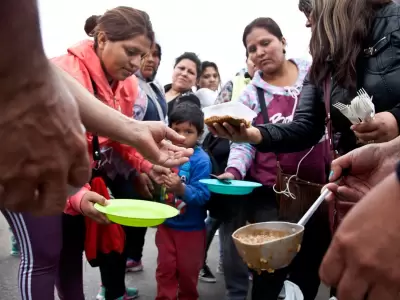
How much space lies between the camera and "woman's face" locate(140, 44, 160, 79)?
133 inches

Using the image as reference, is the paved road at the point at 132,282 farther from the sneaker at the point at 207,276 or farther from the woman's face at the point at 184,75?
the woman's face at the point at 184,75

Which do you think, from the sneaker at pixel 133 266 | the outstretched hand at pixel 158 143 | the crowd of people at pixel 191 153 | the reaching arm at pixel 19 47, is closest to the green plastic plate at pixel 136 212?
the crowd of people at pixel 191 153

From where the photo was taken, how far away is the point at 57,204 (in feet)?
2.64

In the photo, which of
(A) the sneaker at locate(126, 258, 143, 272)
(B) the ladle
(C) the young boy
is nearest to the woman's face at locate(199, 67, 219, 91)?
(A) the sneaker at locate(126, 258, 143, 272)

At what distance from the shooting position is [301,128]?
7.38 feet

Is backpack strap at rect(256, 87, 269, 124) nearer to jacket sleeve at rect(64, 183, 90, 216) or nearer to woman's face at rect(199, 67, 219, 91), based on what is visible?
jacket sleeve at rect(64, 183, 90, 216)

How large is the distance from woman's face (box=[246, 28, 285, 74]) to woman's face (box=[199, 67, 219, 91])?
9.00ft

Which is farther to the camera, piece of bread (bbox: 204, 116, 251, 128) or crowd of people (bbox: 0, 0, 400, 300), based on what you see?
piece of bread (bbox: 204, 116, 251, 128)

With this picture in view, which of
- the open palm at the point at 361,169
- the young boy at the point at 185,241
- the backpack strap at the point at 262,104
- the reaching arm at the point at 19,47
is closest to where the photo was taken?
the reaching arm at the point at 19,47

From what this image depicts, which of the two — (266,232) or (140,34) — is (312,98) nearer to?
(266,232)

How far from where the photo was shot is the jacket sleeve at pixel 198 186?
266 cm

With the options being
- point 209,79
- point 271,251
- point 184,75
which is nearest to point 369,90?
point 271,251

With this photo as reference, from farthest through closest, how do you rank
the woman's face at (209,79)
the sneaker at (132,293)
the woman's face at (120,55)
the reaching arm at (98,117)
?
the woman's face at (209,79), the sneaker at (132,293), the woman's face at (120,55), the reaching arm at (98,117)

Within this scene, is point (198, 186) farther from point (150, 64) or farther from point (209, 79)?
point (209, 79)
